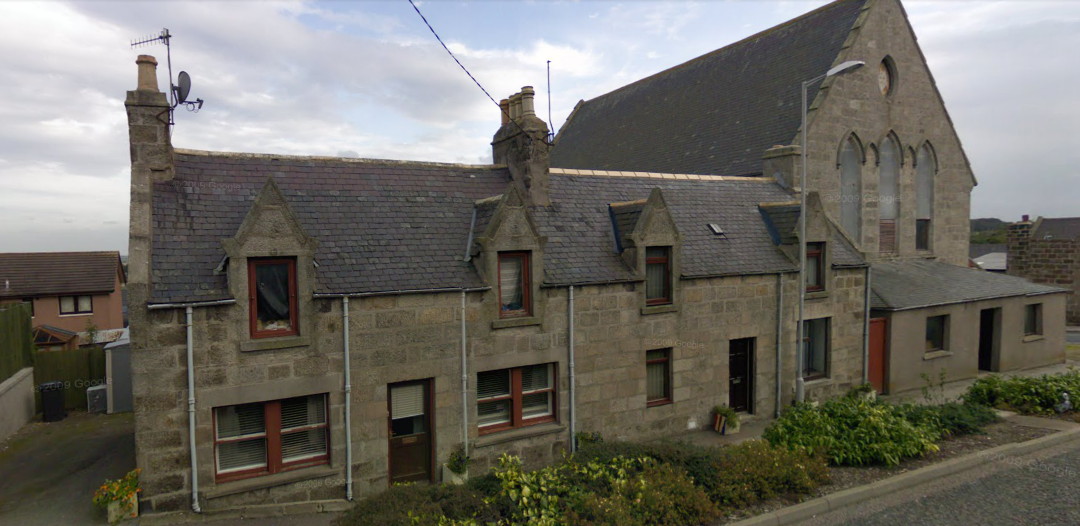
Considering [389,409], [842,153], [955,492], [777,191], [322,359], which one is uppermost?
[842,153]

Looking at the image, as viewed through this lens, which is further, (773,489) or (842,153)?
(842,153)

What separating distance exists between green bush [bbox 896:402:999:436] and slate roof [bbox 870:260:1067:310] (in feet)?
21.4

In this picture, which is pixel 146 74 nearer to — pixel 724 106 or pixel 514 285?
pixel 514 285

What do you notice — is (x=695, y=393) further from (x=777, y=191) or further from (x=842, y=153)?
(x=842, y=153)

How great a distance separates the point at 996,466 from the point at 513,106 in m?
13.4

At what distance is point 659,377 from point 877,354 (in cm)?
921

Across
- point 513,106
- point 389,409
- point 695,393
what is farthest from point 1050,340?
point 389,409

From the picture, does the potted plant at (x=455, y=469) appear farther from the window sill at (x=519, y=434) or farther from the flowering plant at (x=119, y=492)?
the flowering plant at (x=119, y=492)

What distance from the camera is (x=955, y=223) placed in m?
26.3

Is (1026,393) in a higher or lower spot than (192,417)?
lower

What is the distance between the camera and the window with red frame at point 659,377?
50.0 ft

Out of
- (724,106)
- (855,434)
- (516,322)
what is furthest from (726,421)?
(724,106)

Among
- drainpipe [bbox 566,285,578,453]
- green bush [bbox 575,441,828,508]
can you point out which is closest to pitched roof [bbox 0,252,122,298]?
drainpipe [bbox 566,285,578,453]

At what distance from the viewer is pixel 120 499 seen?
9953mm
